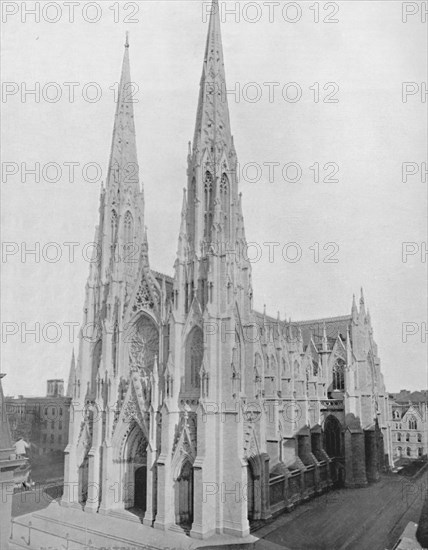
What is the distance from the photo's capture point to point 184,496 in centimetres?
2856

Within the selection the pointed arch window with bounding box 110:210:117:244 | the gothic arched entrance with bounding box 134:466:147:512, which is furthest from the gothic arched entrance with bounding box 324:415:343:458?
the pointed arch window with bounding box 110:210:117:244

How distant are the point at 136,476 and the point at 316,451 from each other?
1522 centimetres

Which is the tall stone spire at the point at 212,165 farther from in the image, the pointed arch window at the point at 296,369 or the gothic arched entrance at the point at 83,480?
the gothic arched entrance at the point at 83,480

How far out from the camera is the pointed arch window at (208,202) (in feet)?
106

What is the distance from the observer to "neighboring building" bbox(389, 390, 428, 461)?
5509 cm

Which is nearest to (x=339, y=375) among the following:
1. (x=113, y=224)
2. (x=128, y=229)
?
(x=128, y=229)

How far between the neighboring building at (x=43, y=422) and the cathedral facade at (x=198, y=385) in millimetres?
15941

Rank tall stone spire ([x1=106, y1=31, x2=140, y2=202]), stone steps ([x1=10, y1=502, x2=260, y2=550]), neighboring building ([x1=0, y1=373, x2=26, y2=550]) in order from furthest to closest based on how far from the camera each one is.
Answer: tall stone spire ([x1=106, y1=31, x2=140, y2=202]), stone steps ([x1=10, y1=502, x2=260, y2=550]), neighboring building ([x1=0, y1=373, x2=26, y2=550])

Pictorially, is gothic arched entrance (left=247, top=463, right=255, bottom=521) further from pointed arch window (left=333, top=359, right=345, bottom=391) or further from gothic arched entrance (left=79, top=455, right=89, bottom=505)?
pointed arch window (left=333, top=359, right=345, bottom=391)

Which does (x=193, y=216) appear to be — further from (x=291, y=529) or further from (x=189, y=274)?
(x=291, y=529)

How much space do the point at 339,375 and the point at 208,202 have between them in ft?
72.6

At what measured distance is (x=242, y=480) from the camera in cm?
2714

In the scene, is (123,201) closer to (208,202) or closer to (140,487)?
(208,202)

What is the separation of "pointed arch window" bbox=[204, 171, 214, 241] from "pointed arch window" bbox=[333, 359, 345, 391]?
2068 cm
